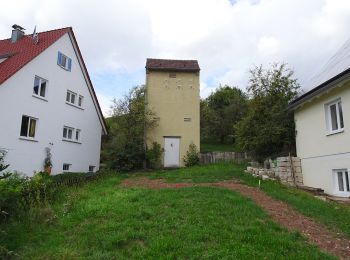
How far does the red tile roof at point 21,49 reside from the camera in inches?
724

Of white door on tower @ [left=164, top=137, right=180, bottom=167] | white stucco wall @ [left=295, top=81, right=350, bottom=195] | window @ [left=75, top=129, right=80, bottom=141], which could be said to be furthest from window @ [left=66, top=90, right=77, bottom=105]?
white stucco wall @ [left=295, top=81, right=350, bottom=195]

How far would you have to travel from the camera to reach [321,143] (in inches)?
572

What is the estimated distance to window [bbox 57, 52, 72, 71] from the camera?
21984 mm

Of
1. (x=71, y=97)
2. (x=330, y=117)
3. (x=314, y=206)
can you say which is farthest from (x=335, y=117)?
(x=71, y=97)

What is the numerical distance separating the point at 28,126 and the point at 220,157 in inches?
621

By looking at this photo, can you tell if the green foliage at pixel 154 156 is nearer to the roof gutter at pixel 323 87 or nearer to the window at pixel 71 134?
the window at pixel 71 134

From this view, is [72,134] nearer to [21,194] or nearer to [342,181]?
[21,194]

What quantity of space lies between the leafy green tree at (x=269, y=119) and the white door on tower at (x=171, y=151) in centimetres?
749

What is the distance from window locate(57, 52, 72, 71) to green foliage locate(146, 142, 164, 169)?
28.0ft

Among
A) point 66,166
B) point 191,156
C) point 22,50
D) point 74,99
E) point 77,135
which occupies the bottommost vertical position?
point 66,166

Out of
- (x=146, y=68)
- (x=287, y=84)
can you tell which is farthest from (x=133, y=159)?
(x=287, y=84)

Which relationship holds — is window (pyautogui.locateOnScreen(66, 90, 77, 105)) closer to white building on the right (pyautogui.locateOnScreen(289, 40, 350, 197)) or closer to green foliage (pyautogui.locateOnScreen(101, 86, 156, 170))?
green foliage (pyautogui.locateOnScreen(101, 86, 156, 170))

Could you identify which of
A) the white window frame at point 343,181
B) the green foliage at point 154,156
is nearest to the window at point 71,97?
the green foliage at point 154,156

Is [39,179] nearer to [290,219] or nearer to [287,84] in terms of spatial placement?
[290,219]
